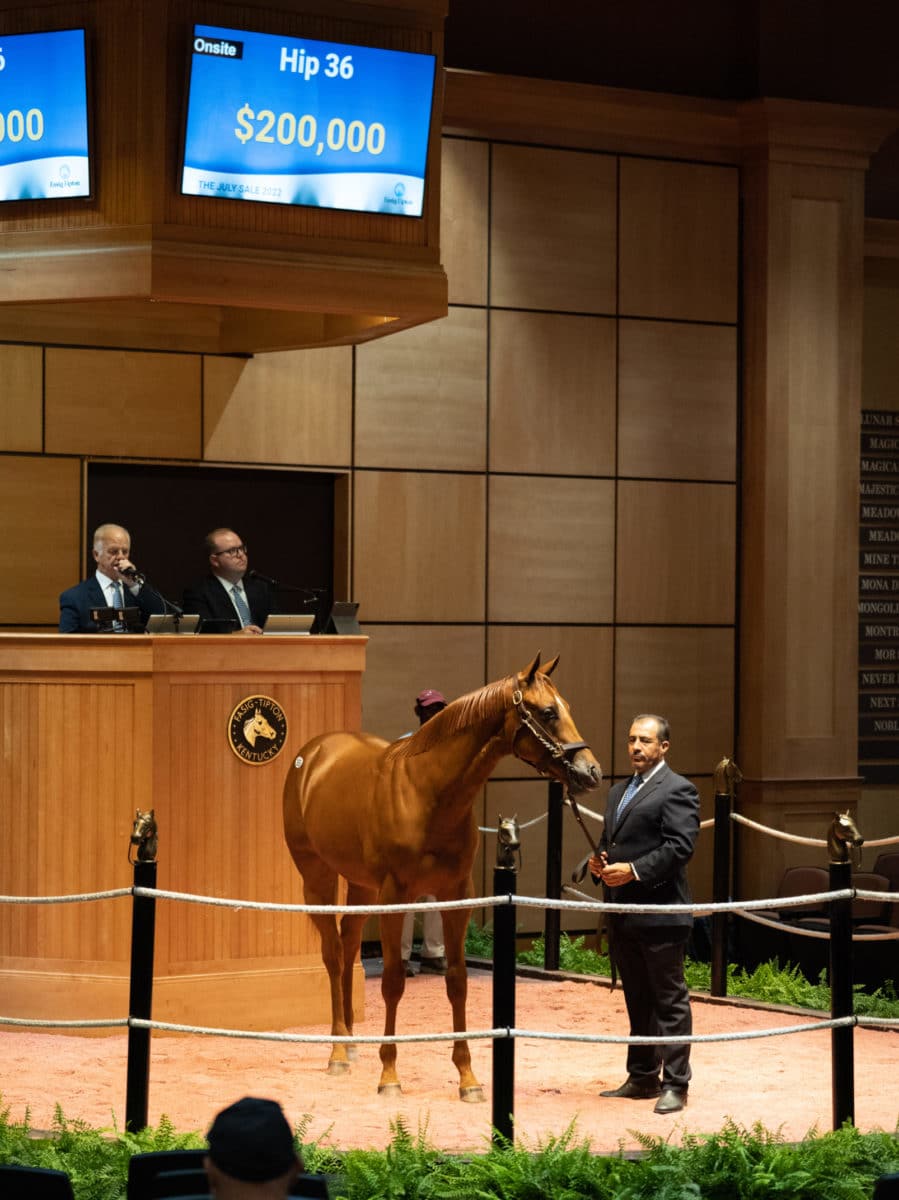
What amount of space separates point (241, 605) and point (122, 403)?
1998mm

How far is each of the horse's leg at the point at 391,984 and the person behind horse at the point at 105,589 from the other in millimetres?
2135

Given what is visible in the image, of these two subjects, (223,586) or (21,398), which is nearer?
(223,586)

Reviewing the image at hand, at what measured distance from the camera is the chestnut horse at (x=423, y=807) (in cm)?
680

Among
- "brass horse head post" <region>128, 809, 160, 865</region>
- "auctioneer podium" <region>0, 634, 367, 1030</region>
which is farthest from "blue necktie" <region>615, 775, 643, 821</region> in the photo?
A: "auctioneer podium" <region>0, 634, 367, 1030</region>

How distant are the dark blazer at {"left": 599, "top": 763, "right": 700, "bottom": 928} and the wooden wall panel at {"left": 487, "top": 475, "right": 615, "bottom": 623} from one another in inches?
190

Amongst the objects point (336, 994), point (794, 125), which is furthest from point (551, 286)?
point (336, 994)

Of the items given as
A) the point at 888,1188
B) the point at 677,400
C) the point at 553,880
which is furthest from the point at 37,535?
the point at 888,1188

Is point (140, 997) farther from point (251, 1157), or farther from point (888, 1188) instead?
point (251, 1157)

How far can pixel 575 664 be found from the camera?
11812mm

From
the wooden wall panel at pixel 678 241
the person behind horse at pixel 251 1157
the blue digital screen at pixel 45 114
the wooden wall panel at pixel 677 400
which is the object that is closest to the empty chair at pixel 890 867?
the wooden wall panel at pixel 677 400

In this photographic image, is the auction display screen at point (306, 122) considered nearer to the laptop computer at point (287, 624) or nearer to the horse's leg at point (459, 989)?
the laptop computer at point (287, 624)

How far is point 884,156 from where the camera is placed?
13219 millimetres

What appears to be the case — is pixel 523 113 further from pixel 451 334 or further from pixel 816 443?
pixel 816 443

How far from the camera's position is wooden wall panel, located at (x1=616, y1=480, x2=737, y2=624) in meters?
12.0
